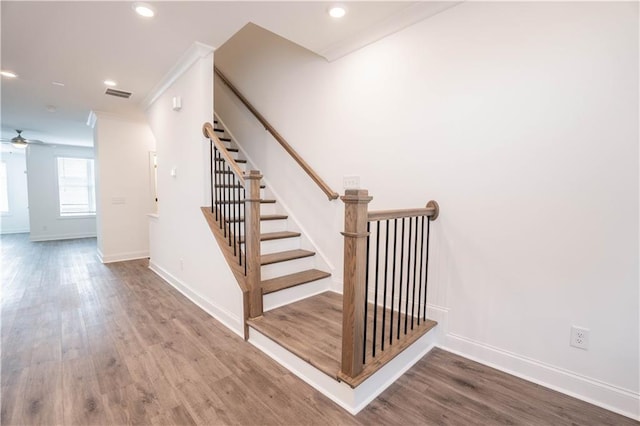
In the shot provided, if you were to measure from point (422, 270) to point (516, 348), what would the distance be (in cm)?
74

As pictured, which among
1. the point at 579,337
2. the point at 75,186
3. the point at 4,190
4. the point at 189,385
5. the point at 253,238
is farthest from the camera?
the point at 4,190

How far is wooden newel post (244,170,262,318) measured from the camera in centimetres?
222

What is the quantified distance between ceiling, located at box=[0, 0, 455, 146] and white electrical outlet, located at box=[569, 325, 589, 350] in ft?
7.42

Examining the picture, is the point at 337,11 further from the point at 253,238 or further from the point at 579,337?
the point at 579,337

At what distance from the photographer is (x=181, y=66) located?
10.1 feet

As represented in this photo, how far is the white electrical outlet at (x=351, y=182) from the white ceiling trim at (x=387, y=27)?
1146 mm

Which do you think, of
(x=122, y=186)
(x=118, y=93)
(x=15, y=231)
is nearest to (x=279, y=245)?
(x=118, y=93)

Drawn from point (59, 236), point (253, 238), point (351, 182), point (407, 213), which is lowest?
point (59, 236)

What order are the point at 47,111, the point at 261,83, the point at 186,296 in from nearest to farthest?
1. the point at 186,296
2. the point at 261,83
3. the point at 47,111

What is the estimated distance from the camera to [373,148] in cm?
252

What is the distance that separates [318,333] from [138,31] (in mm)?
2869

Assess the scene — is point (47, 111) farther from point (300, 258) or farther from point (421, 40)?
point (421, 40)

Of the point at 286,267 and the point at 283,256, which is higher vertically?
the point at 283,256

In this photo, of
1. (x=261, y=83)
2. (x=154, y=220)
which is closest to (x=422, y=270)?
(x=261, y=83)
